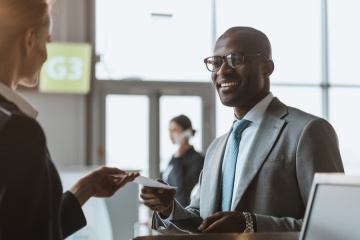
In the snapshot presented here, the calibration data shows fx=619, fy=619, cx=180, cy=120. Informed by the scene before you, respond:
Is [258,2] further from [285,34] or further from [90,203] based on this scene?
[90,203]

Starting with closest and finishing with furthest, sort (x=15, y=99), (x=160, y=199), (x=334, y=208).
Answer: (x=334, y=208), (x=15, y=99), (x=160, y=199)

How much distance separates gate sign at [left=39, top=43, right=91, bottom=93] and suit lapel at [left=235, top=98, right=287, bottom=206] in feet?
20.4

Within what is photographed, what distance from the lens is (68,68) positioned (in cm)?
829

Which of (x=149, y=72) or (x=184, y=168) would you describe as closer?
(x=184, y=168)

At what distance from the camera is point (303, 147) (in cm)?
200

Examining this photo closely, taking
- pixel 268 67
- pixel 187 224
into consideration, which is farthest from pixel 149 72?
pixel 187 224

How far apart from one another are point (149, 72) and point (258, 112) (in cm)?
630

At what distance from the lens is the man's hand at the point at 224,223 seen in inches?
67.5

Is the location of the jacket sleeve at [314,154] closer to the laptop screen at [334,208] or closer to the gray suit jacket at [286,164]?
the gray suit jacket at [286,164]

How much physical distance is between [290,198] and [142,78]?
6600 mm

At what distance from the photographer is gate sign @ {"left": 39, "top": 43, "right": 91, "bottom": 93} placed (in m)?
8.16

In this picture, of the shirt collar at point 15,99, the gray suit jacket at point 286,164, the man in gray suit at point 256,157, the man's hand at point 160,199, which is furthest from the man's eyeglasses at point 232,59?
the shirt collar at point 15,99

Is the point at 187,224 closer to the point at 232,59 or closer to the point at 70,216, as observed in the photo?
the point at 70,216

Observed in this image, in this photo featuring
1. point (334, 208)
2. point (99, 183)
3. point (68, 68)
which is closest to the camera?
point (334, 208)
